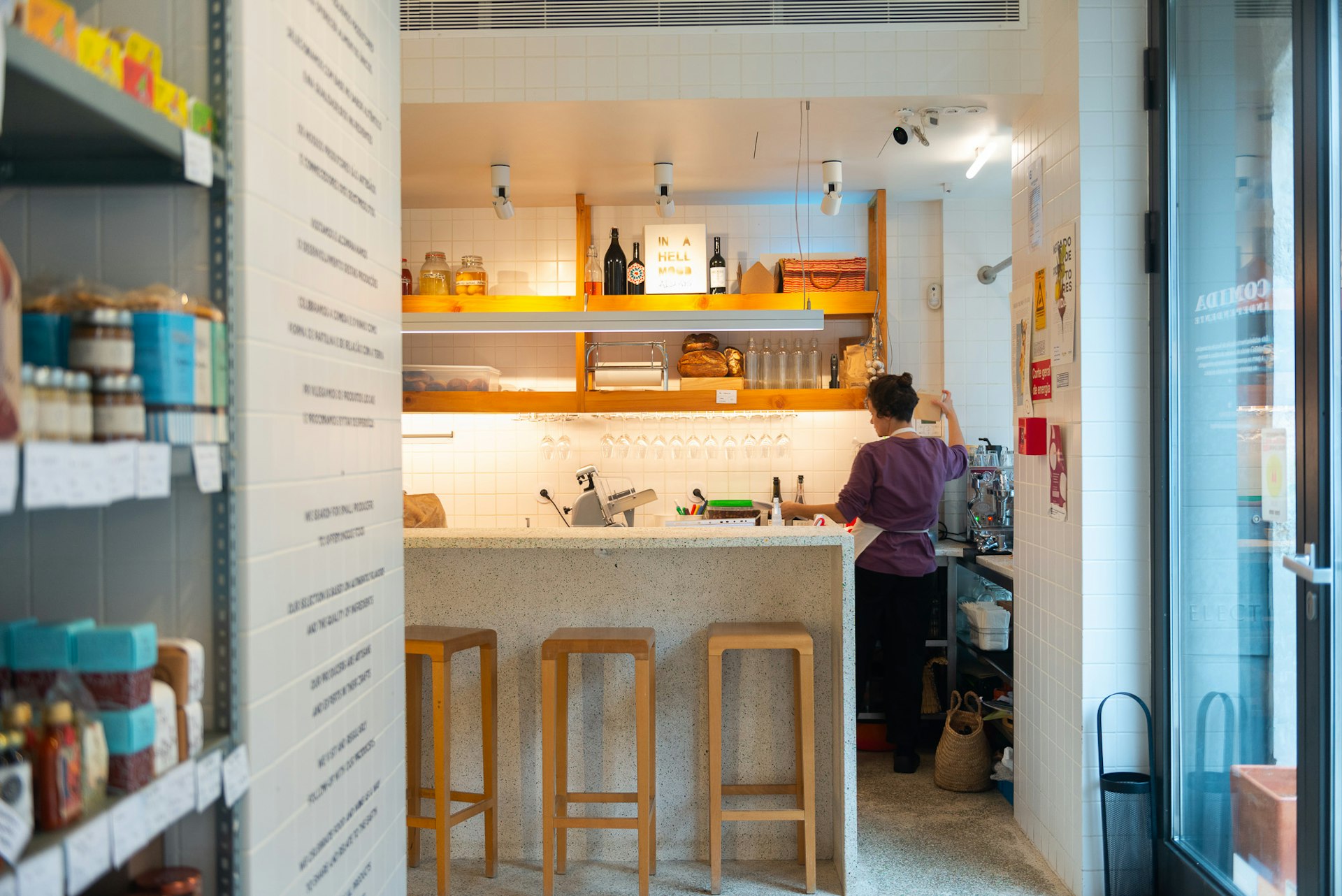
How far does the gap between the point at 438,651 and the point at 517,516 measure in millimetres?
2299

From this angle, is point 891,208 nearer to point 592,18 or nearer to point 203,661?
point 592,18

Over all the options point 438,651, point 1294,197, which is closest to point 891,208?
point 1294,197

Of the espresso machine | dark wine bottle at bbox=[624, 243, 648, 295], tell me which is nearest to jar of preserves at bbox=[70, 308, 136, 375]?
the espresso machine

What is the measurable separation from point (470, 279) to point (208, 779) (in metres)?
3.94

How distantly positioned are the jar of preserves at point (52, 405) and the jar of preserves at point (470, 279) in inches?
157

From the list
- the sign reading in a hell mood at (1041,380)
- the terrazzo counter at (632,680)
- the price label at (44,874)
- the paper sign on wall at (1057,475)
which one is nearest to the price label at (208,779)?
the price label at (44,874)

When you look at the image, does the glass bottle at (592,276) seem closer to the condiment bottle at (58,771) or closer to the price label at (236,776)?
the price label at (236,776)

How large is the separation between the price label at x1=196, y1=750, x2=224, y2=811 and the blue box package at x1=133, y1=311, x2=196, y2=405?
44 centimetres

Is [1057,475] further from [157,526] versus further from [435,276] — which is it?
[435,276]

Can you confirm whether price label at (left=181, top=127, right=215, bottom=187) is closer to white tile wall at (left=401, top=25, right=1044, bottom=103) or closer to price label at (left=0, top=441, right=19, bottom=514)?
price label at (left=0, top=441, right=19, bottom=514)

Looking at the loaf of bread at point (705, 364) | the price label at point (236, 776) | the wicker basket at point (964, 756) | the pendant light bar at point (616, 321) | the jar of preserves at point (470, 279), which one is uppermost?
the jar of preserves at point (470, 279)

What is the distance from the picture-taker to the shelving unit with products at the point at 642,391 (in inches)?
192

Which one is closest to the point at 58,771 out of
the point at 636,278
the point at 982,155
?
the point at 982,155

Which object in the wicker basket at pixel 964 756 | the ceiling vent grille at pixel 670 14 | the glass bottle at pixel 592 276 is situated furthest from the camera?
the glass bottle at pixel 592 276
